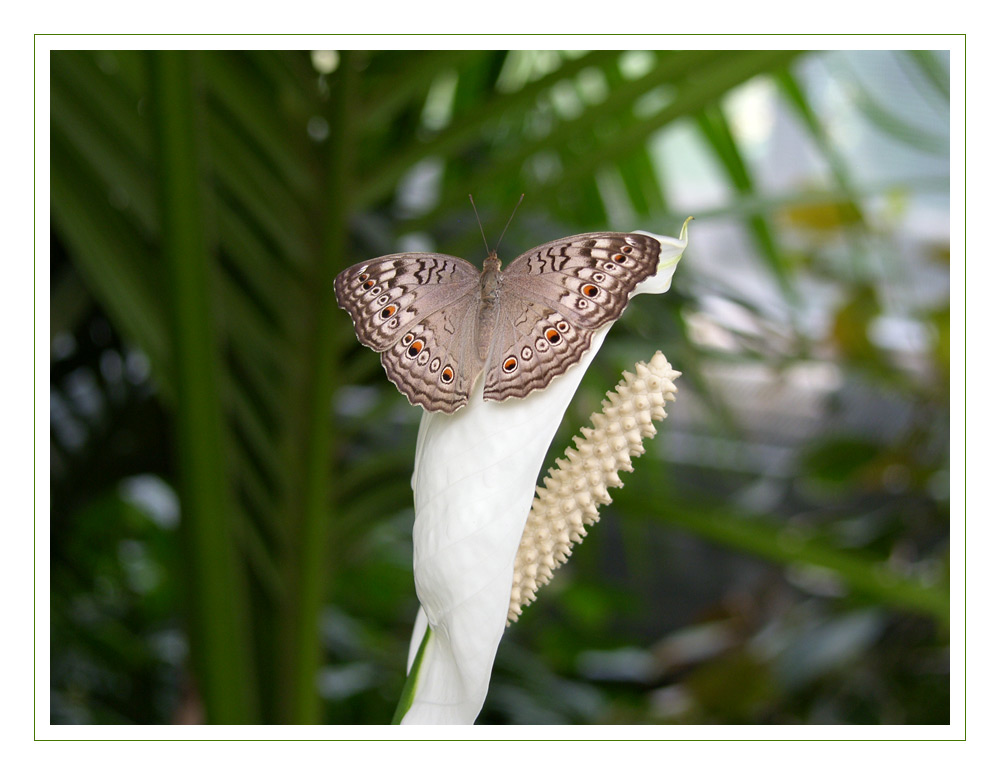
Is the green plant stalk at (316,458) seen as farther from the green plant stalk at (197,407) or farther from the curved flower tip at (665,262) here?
the curved flower tip at (665,262)

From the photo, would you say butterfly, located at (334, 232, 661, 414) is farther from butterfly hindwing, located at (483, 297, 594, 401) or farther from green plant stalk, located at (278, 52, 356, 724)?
green plant stalk, located at (278, 52, 356, 724)

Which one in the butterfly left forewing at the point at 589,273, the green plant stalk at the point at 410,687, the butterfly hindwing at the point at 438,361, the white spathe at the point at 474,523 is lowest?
the green plant stalk at the point at 410,687

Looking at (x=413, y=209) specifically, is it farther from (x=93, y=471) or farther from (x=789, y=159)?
(x=789, y=159)

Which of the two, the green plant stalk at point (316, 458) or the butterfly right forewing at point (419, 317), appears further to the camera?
the green plant stalk at point (316, 458)

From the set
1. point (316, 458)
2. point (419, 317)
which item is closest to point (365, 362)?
point (316, 458)

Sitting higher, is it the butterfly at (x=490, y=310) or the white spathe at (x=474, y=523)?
the butterfly at (x=490, y=310)

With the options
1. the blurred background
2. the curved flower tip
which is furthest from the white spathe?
the blurred background

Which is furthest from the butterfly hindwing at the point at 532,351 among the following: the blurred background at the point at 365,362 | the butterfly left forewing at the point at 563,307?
the blurred background at the point at 365,362
